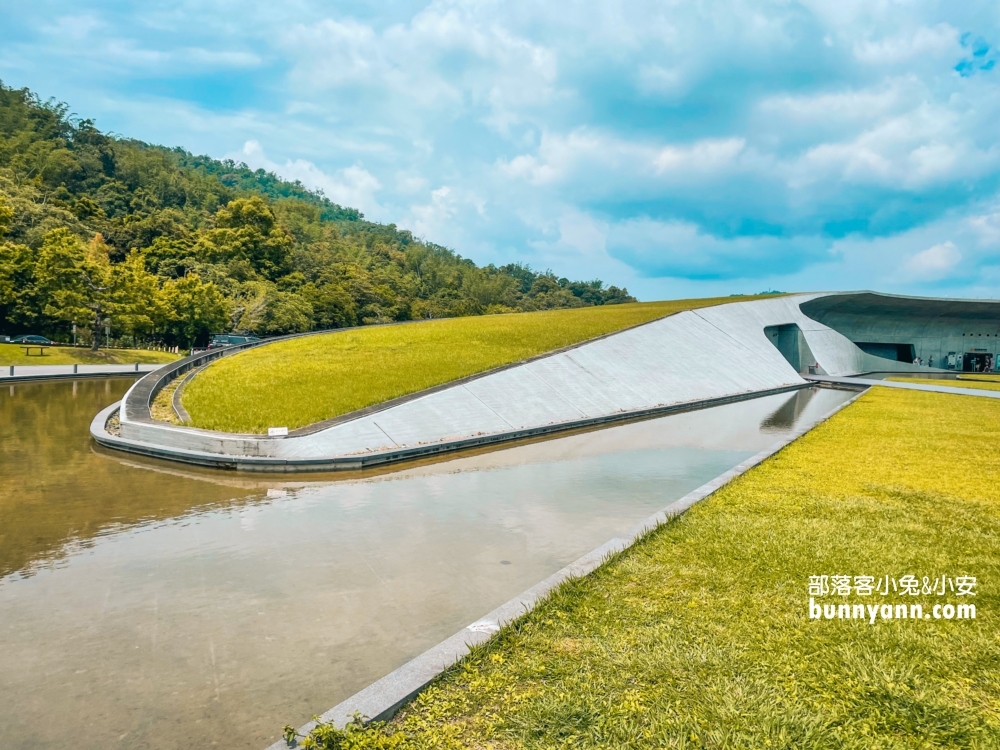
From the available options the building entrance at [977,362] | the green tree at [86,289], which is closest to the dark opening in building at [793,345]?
the building entrance at [977,362]

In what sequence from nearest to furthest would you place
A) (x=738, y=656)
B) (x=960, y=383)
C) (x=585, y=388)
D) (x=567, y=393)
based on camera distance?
(x=738, y=656), (x=567, y=393), (x=585, y=388), (x=960, y=383)

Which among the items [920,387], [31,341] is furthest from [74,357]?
[920,387]

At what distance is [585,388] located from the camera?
16547mm

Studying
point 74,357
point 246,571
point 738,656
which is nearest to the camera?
point 738,656

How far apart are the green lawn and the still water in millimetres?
21114

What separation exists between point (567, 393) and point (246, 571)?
1126cm

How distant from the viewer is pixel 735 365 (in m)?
23.4

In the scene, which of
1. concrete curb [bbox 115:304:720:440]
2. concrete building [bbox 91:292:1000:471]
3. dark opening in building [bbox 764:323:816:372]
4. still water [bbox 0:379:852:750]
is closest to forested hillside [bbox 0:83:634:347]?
concrete curb [bbox 115:304:720:440]

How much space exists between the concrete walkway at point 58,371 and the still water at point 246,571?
46.8ft

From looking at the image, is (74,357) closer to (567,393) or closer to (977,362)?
(567,393)

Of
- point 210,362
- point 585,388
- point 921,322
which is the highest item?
point 921,322

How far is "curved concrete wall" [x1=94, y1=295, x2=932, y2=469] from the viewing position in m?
9.98

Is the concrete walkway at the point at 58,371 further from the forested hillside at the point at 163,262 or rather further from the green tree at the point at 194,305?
the green tree at the point at 194,305

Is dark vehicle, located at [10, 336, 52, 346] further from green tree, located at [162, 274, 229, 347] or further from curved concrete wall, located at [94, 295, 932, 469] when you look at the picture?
curved concrete wall, located at [94, 295, 932, 469]
